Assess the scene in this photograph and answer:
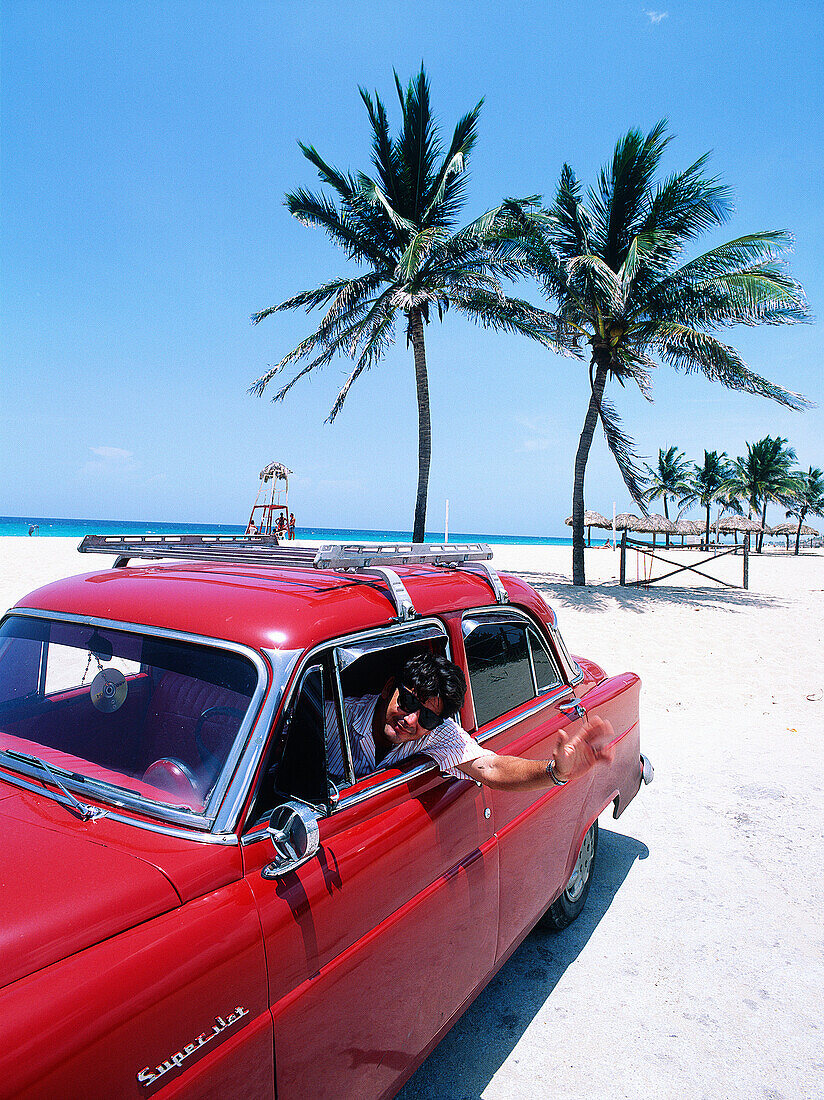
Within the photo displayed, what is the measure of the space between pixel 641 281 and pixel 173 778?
17.9 m

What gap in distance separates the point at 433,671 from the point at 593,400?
16.6m

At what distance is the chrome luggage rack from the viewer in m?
2.54

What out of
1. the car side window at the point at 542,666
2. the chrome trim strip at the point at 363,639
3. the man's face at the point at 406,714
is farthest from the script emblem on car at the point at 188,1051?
the car side window at the point at 542,666

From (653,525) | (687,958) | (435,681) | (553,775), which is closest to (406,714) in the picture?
(435,681)

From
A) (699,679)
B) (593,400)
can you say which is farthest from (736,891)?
(593,400)

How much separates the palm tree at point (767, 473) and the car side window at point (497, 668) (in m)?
65.7

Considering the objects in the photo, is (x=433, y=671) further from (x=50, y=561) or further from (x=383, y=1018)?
(x=50, y=561)

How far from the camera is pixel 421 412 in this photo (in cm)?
1709

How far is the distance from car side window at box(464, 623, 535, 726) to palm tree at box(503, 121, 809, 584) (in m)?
13.5

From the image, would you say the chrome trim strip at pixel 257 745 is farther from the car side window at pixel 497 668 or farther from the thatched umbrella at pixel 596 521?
the thatched umbrella at pixel 596 521

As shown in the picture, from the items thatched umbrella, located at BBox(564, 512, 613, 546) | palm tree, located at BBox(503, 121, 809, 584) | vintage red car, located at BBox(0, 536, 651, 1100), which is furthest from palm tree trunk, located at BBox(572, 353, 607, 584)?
vintage red car, located at BBox(0, 536, 651, 1100)

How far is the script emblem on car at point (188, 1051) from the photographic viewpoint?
1.33 metres

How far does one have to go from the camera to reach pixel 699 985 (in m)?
3.12

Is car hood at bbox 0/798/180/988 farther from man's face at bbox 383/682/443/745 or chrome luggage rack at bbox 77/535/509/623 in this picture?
chrome luggage rack at bbox 77/535/509/623
